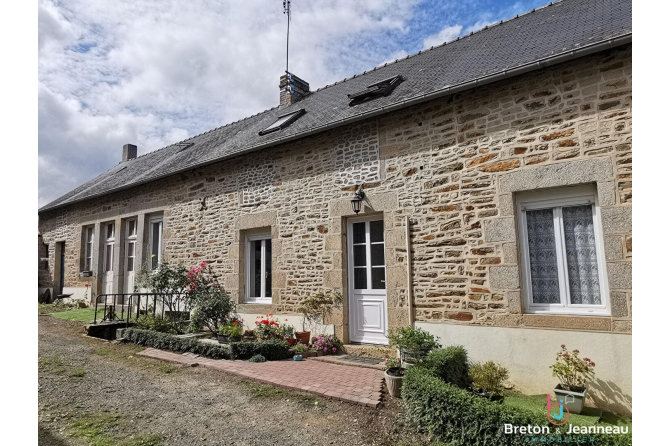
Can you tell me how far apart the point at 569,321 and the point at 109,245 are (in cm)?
1157

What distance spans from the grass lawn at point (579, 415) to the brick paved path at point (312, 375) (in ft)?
4.96

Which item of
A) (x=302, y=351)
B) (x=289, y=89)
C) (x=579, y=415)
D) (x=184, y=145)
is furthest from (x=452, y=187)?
(x=184, y=145)

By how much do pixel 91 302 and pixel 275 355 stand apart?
327 inches

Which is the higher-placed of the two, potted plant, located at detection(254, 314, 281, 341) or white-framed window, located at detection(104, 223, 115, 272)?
white-framed window, located at detection(104, 223, 115, 272)

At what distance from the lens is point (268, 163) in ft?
25.3

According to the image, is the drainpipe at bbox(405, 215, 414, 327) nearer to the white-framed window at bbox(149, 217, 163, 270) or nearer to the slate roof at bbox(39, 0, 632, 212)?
the slate roof at bbox(39, 0, 632, 212)

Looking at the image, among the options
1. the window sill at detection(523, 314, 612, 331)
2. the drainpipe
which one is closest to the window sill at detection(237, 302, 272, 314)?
the drainpipe

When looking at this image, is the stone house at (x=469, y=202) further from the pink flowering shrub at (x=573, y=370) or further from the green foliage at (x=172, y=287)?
the green foliage at (x=172, y=287)

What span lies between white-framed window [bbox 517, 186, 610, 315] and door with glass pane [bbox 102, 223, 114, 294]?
10.8 metres

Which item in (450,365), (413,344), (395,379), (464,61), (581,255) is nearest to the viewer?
(395,379)

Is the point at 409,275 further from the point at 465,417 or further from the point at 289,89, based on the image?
the point at 289,89

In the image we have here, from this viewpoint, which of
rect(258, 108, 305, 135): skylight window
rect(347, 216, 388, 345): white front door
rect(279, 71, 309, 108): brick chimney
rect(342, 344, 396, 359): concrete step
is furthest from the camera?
rect(279, 71, 309, 108): brick chimney

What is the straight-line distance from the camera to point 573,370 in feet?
13.9

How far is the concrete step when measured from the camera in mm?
5923
